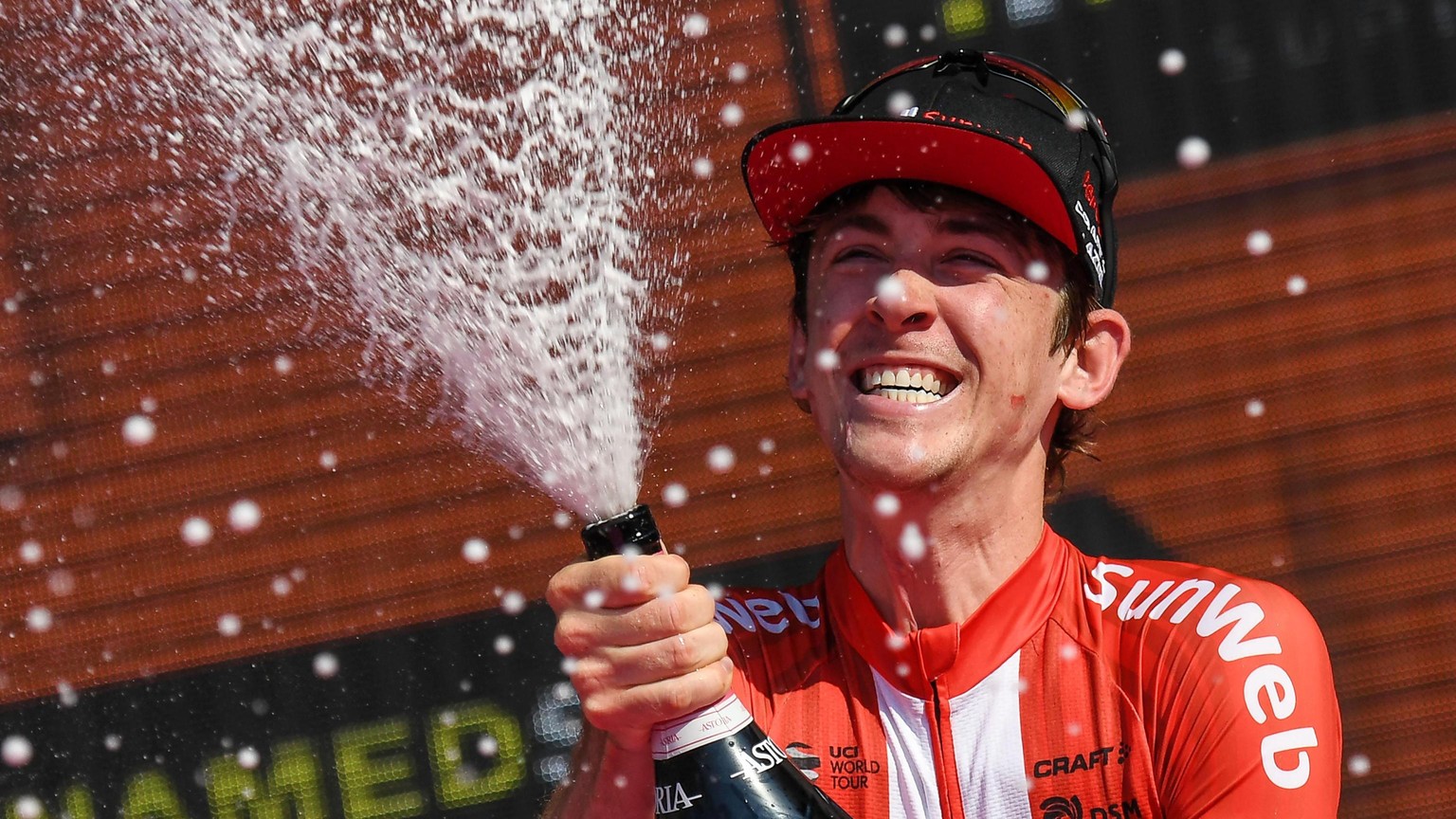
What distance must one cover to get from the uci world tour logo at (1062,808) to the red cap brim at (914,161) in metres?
0.77

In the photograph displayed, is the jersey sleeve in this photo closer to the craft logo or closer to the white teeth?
the craft logo

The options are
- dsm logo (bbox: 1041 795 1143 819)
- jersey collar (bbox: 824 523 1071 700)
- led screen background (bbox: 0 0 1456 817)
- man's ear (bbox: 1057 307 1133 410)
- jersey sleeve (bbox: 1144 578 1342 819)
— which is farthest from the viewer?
led screen background (bbox: 0 0 1456 817)

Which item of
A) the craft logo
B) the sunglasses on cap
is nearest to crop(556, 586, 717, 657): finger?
the craft logo

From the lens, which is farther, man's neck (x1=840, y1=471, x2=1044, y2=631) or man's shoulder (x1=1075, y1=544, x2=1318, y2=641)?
man's neck (x1=840, y1=471, x2=1044, y2=631)

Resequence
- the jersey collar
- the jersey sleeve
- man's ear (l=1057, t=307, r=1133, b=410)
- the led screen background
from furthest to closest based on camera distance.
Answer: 1. the led screen background
2. man's ear (l=1057, t=307, r=1133, b=410)
3. the jersey collar
4. the jersey sleeve

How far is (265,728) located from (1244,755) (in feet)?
9.13

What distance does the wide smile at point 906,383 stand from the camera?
1621 millimetres

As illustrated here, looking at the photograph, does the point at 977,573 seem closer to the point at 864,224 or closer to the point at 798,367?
the point at 798,367

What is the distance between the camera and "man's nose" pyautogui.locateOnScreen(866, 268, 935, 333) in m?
1.61

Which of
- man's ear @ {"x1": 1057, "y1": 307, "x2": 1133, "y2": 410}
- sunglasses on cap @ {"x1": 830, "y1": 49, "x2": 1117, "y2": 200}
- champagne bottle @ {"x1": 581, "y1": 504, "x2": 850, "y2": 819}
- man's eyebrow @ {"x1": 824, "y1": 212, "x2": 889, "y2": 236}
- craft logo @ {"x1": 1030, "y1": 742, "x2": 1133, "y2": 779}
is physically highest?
sunglasses on cap @ {"x1": 830, "y1": 49, "x2": 1117, "y2": 200}

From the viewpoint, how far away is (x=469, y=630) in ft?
11.0

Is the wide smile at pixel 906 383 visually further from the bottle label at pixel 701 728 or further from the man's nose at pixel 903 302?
the bottle label at pixel 701 728

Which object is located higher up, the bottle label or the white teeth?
the white teeth

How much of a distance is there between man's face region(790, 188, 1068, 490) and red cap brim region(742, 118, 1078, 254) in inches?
1.7
